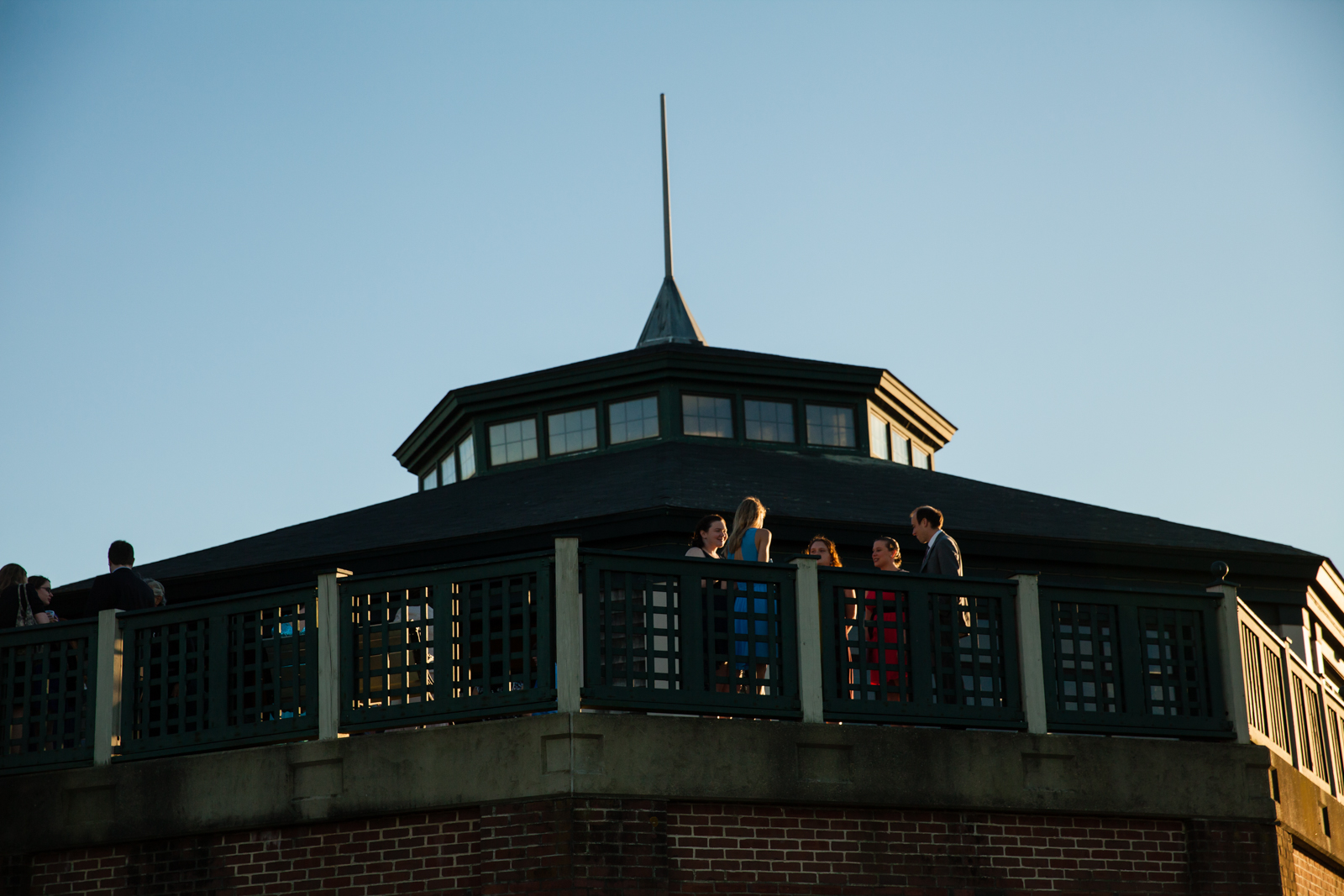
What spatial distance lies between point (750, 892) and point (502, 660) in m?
1.99

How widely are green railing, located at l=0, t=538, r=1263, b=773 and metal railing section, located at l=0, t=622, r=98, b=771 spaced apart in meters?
0.02

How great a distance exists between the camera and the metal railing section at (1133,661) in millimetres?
10352

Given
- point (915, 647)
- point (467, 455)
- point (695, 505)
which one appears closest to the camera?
point (915, 647)

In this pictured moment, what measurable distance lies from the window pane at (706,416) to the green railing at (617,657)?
11098mm

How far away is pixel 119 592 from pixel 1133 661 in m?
6.79

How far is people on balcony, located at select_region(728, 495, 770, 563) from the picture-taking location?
1054 centimetres

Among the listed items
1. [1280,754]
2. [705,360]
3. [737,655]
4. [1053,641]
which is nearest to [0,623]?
[737,655]

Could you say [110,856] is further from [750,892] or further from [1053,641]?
[1053,641]

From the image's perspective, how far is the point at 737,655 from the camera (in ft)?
32.2

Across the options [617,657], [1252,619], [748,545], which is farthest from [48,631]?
[1252,619]

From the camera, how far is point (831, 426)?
882 inches

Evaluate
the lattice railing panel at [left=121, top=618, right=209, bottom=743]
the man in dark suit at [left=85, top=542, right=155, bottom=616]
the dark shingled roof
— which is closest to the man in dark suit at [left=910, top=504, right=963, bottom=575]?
the lattice railing panel at [left=121, top=618, right=209, bottom=743]

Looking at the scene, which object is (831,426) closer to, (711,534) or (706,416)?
(706,416)

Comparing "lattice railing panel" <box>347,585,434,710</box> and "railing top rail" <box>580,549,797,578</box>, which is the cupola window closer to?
"railing top rail" <box>580,549,797,578</box>
